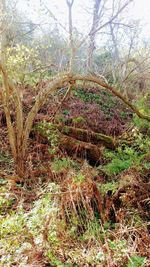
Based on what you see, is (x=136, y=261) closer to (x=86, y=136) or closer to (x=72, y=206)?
(x=72, y=206)

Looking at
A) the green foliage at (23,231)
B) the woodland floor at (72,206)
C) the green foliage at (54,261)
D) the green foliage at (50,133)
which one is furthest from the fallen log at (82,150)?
the green foliage at (54,261)

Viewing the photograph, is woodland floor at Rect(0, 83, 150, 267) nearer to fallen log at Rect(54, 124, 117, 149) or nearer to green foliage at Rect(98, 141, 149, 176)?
green foliage at Rect(98, 141, 149, 176)

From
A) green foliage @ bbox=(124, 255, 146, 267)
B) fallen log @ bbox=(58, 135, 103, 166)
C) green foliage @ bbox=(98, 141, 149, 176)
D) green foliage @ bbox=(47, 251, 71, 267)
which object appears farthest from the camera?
fallen log @ bbox=(58, 135, 103, 166)

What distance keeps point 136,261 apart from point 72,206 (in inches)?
45.3

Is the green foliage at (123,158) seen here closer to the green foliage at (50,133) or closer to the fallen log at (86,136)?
the fallen log at (86,136)

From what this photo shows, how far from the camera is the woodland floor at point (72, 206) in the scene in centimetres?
320

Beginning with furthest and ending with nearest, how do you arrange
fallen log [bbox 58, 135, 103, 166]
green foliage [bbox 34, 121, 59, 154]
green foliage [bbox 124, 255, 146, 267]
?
1. fallen log [bbox 58, 135, 103, 166]
2. green foliage [bbox 34, 121, 59, 154]
3. green foliage [bbox 124, 255, 146, 267]

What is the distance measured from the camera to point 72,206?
12.7 ft

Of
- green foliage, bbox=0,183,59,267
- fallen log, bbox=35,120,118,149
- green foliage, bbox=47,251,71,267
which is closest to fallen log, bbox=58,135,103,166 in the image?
fallen log, bbox=35,120,118,149

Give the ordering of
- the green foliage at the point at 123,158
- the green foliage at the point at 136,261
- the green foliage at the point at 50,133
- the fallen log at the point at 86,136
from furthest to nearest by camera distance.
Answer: the fallen log at the point at 86,136, the green foliage at the point at 50,133, the green foliage at the point at 123,158, the green foliage at the point at 136,261

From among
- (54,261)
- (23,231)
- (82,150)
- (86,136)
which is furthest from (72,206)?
(86,136)

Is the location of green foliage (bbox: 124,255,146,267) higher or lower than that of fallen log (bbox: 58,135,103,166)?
higher

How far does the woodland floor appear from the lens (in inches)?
126

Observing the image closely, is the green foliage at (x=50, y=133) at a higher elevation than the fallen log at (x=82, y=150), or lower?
higher
